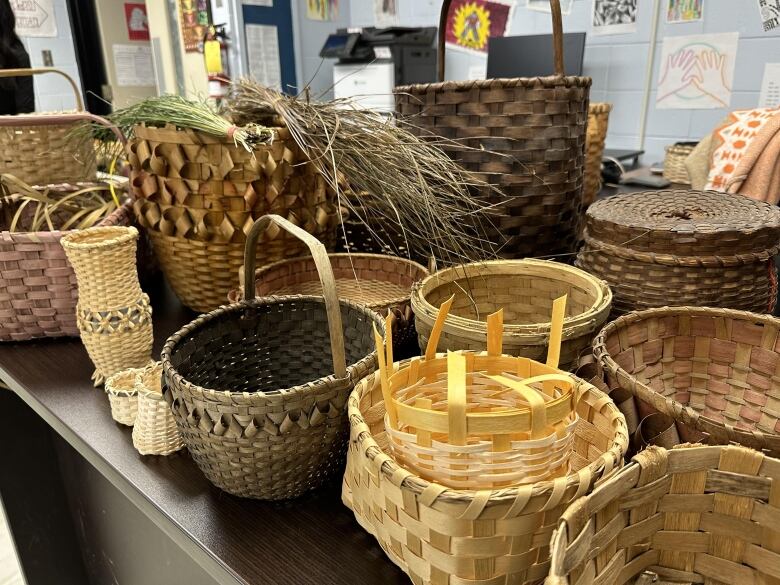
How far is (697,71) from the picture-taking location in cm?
239

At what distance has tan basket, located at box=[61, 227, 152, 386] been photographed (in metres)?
0.75

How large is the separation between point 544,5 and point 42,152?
235cm

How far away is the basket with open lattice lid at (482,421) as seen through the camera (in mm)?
414

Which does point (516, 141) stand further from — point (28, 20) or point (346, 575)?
point (28, 20)

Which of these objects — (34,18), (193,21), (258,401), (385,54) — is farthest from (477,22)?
(258,401)

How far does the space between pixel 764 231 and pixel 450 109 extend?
43 cm

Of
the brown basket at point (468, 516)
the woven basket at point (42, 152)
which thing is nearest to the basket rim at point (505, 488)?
the brown basket at point (468, 516)

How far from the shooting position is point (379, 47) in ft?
9.55

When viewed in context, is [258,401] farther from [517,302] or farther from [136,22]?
[136,22]

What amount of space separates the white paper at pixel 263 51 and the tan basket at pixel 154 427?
301cm

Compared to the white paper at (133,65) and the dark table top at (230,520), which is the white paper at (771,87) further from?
the white paper at (133,65)

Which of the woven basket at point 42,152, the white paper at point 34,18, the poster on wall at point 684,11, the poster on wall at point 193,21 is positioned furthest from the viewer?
the poster on wall at point 193,21

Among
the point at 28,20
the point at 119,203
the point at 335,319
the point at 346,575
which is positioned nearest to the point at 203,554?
the point at 346,575

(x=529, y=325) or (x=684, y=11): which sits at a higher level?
(x=684, y=11)
